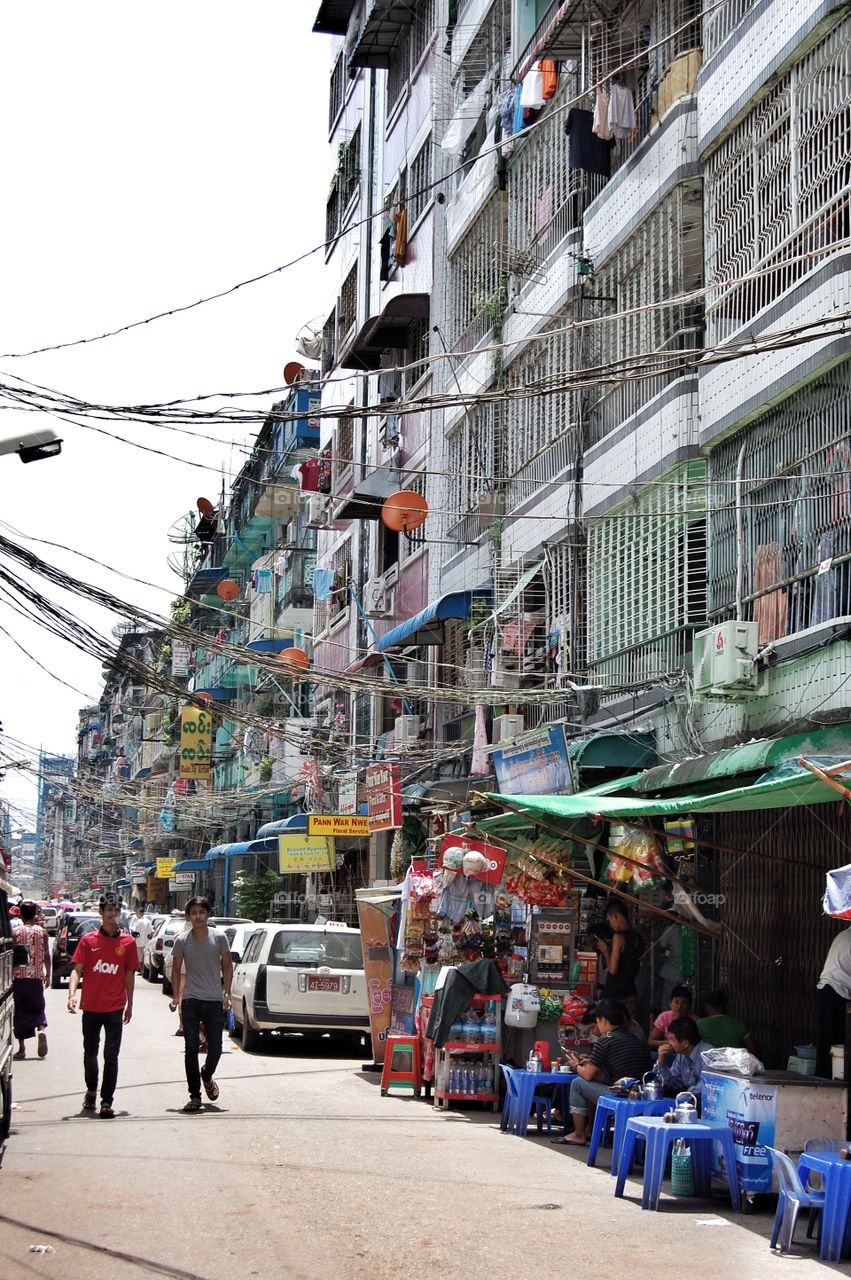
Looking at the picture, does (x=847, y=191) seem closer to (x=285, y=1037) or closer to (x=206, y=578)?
(x=285, y=1037)

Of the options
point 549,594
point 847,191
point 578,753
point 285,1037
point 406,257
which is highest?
point 406,257

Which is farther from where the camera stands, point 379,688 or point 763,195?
point 379,688

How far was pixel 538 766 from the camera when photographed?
18312 millimetres

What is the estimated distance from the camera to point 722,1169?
10.1m

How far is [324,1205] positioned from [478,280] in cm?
1963

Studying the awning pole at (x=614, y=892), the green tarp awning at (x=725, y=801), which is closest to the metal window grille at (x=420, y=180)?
the awning pole at (x=614, y=892)

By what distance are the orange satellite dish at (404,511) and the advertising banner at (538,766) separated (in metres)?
6.68

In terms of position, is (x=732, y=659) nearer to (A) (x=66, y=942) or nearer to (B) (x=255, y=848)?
(A) (x=66, y=942)

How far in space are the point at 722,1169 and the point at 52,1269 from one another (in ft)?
14.4

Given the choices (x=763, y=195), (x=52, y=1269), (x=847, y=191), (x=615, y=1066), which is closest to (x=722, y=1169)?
(x=615, y=1066)

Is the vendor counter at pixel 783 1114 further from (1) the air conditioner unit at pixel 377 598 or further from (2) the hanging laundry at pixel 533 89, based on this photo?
(1) the air conditioner unit at pixel 377 598

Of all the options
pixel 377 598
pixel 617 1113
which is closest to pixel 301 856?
pixel 377 598

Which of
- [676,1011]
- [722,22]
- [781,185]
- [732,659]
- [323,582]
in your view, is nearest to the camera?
[676,1011]

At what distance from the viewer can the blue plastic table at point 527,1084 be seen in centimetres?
1292
